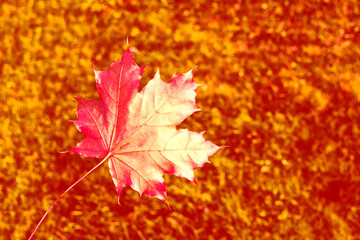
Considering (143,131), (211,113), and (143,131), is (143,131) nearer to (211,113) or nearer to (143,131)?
(143,131)

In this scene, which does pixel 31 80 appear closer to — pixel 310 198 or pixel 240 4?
pixel 240 4

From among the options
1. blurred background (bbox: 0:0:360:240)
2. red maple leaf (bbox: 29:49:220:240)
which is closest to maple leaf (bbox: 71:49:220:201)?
red maple leaf (bbox: 29:49:220:240)

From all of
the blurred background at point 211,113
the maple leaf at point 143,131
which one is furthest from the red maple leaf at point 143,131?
the blurred background at point 211,113

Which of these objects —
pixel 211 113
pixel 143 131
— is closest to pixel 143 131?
pixel 143 131

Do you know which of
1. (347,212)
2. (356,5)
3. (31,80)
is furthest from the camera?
(356,5)

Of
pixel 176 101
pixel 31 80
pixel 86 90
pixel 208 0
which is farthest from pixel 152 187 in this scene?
pixel 208 0

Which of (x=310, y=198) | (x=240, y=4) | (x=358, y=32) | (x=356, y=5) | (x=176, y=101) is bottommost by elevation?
(x=310, y=198)

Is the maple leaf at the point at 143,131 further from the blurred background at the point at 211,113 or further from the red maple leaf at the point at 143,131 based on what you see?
the blurred background at the point at 211,113
